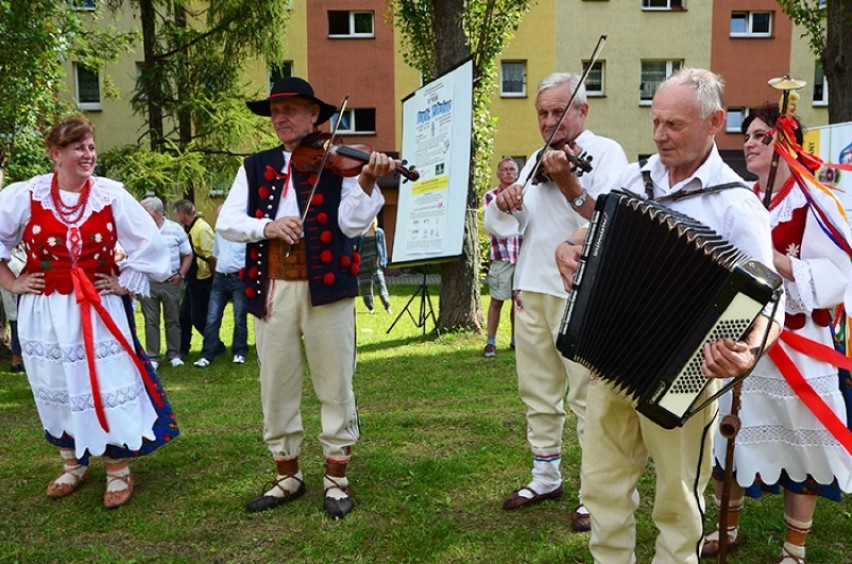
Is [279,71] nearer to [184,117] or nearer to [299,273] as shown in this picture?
[184,117]

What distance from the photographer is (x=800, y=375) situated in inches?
121

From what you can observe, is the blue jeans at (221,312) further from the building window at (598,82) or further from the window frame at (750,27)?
the window frame at (750,27)

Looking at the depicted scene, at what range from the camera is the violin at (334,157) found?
367 cm

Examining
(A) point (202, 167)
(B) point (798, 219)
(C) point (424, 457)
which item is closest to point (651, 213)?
(B) point (798, 219)

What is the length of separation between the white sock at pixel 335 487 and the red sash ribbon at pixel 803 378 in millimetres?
2190

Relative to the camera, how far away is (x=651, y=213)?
2.39 meters

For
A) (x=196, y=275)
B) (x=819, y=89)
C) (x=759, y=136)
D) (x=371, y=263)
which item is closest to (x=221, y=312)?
(x=196, y=275)

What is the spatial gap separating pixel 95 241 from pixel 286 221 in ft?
4.00

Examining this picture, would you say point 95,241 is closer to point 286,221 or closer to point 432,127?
point 286,221

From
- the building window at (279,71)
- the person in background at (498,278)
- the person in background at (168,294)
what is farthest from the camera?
the building window at (279,71)

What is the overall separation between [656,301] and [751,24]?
23238 mm

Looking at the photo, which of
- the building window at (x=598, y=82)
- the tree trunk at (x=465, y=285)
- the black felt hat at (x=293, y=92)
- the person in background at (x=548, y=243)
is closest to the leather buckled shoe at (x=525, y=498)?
the person in background at (x=548, y=243)

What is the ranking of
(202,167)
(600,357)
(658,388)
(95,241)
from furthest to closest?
1. (202,167)
2. (95,241)
3. (600,357)
4. (658,388)

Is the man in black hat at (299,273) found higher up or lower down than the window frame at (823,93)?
lower down
